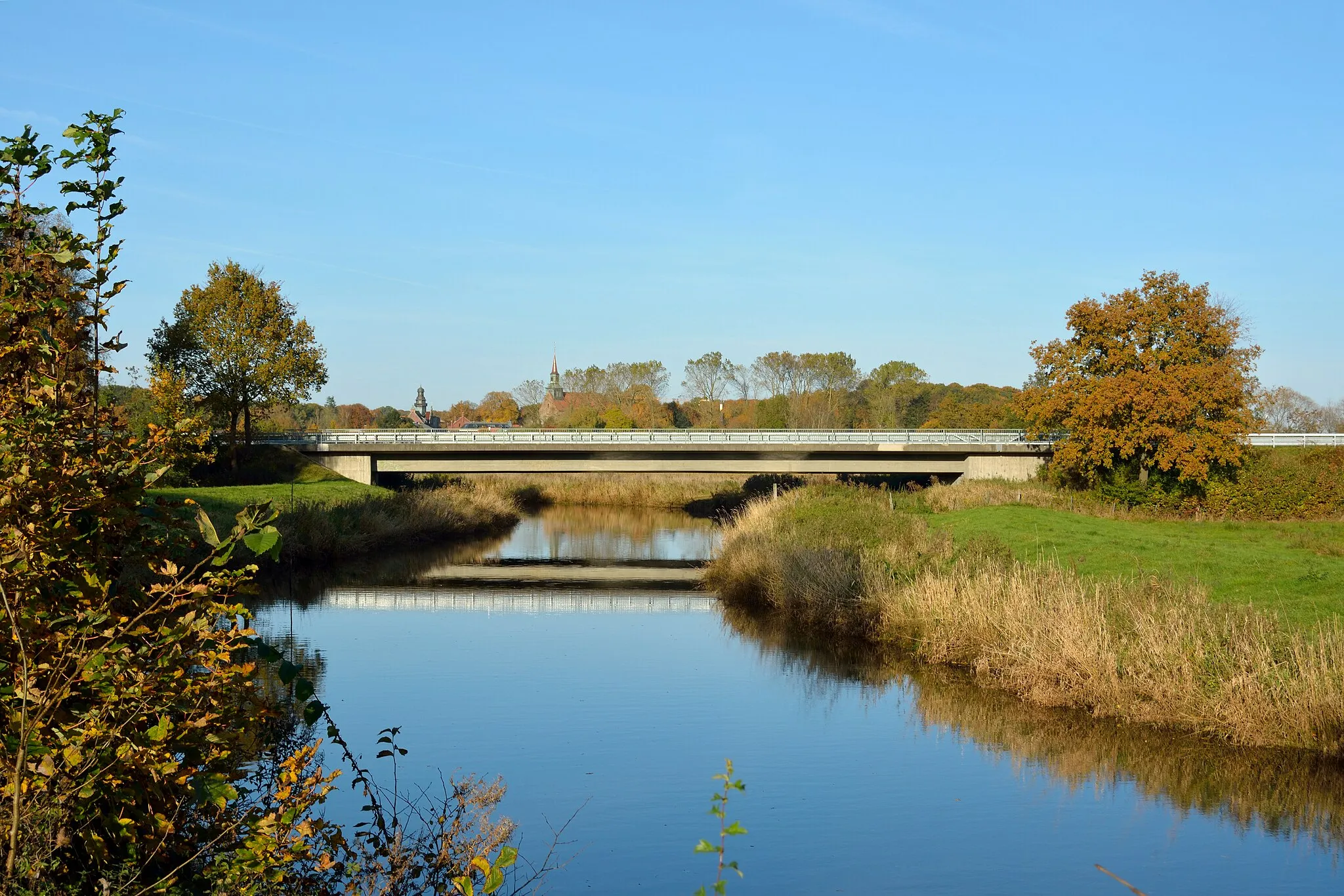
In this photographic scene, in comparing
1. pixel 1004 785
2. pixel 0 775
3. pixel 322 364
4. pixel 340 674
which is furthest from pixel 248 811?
pixel 322 364

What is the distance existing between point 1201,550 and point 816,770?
639 inches

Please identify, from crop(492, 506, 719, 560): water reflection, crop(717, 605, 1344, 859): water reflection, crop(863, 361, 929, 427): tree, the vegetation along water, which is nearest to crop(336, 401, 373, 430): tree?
crop(863, 361, 929, 427): tree

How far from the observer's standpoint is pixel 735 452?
4988 centimetres

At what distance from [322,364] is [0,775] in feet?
157

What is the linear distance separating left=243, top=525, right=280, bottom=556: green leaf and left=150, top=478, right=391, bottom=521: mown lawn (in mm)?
24191

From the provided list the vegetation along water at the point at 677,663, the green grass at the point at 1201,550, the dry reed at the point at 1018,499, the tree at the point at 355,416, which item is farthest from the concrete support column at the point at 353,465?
the tree at the point at 355,416

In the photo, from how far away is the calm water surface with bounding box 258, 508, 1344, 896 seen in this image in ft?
33.3

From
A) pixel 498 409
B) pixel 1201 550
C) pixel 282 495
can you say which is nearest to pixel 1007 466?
pixel 1201 550

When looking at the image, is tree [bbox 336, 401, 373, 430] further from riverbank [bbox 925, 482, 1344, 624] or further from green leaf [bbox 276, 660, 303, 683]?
green leaf [bbox 276, 660, 303, 683]

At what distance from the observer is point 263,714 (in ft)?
16.7

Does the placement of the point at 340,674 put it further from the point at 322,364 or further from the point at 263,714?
the point at 322,364

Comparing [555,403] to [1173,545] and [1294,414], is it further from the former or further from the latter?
[1173,545]

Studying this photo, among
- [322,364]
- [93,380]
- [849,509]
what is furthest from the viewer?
[322,364]

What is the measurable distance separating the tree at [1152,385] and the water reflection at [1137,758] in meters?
24.5
